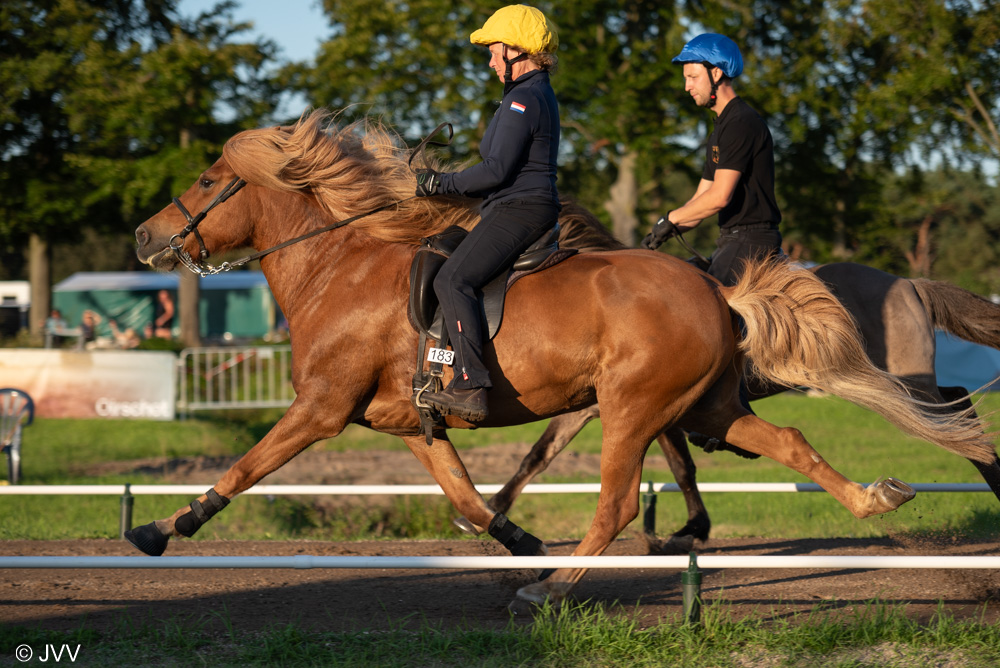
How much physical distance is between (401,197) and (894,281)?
307 centimetres

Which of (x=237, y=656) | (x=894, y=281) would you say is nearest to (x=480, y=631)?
(x=237, y=656)

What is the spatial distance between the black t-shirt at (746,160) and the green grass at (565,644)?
2222 mm

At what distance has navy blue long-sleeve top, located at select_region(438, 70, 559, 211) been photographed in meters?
4.38

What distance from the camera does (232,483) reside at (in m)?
4.40

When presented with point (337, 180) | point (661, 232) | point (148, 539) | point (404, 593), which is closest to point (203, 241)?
point (337, 180)

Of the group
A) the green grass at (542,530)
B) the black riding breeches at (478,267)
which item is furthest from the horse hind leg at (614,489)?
the black riding breeches at (478,267)

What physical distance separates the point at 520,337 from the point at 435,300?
0.46 meters

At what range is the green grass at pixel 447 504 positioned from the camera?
26.1 feet

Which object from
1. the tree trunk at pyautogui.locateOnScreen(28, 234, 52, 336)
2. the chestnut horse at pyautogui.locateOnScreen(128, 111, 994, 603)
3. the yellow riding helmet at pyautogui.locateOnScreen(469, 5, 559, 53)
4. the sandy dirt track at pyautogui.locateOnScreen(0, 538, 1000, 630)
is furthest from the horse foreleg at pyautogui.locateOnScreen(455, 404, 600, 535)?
the tree trunk at pyautogui.locateOnScreen(28, 234, 52, 336)

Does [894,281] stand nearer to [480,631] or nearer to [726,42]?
[726,42]

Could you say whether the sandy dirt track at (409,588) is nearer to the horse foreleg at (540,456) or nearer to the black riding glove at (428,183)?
the horse foreleg at (540,456)

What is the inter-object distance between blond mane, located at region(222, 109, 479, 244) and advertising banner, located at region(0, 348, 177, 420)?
34.3 feet

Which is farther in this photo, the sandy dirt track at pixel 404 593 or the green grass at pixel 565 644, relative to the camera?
the sandy dirt track at pixel 404 593

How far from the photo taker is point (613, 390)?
171 inches
